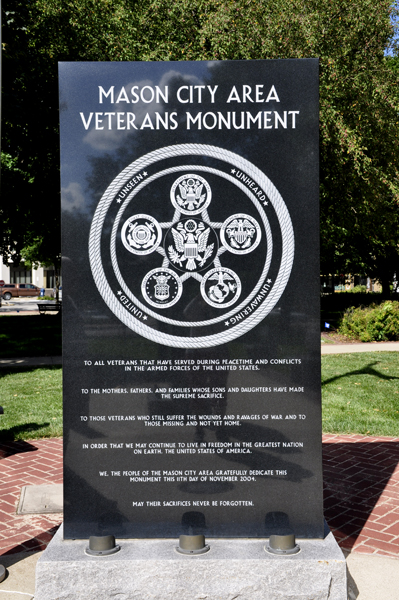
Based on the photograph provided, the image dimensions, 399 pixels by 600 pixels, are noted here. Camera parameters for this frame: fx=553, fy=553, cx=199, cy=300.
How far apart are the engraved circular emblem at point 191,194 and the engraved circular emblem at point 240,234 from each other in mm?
191

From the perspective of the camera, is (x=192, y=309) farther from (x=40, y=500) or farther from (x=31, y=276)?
(x=31, y=276)

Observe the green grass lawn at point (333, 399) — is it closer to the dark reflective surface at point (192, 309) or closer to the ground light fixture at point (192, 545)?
the dark reflective surface at point (192, 309)

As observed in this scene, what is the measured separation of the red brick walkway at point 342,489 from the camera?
4262 mm

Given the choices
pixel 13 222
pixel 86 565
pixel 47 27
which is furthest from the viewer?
pixel 13 222

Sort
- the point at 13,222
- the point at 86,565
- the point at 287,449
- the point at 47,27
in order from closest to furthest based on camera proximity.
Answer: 1. the point at 86,565
2. the point at 287,449
3. the point at 47,27
4. the point at 13,222

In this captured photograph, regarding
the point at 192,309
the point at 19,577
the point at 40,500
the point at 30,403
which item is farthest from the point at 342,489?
the point at 30,403

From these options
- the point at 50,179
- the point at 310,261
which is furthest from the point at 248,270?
the point at 50,179

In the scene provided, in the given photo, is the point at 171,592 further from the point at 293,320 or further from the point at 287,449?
the point at 293,320

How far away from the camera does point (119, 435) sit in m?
3.38

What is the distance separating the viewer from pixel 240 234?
11.1ft

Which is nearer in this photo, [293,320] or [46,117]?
[293,320]

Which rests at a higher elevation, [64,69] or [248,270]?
→ [64,69]

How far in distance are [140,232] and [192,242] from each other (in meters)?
0.33

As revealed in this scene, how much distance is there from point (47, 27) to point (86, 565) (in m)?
14.4
